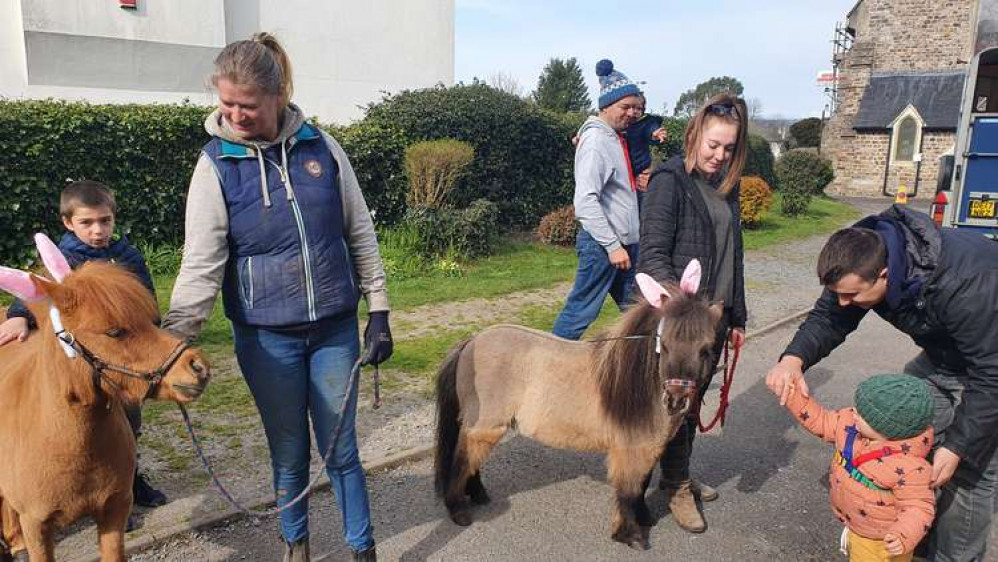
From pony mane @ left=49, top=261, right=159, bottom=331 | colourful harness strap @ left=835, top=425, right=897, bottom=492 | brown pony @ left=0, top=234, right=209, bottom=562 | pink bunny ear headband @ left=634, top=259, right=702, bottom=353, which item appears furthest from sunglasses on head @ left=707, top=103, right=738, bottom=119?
pony mane @ left=49, top=261, right=159, bottom=331

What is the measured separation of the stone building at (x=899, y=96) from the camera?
30.1 m

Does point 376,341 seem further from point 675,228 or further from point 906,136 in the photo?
point 906,136

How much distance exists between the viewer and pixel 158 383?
2277 millimetres

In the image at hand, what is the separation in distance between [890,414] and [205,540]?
3.36 meters

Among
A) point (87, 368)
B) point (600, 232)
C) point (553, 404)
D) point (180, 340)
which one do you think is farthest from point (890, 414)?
point (87, 368)

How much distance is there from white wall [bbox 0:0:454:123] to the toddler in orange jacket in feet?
38.3

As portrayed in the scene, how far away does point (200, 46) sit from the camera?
18.1 m

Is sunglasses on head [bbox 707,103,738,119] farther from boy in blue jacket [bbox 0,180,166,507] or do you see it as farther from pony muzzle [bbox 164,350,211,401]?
boy in blue jacket [bbox 0,180,166,507]

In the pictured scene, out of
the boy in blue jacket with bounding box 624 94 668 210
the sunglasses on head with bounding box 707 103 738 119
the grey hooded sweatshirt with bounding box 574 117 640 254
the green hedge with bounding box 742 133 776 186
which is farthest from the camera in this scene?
the green hedge with bounding box 742 133 776 186

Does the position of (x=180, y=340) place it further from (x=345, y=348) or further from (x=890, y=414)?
(x=890, y=414)

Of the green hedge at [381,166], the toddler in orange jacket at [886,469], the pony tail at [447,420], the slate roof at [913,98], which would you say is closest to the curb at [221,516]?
the pony tail at [447,420]

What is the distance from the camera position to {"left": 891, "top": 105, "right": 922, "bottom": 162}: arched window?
98.5ft

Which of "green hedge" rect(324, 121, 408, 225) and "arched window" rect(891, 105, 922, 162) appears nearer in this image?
"green hedge" rect(324, 121, 408, 225)

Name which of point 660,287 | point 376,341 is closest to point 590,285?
Result: point 660,287
